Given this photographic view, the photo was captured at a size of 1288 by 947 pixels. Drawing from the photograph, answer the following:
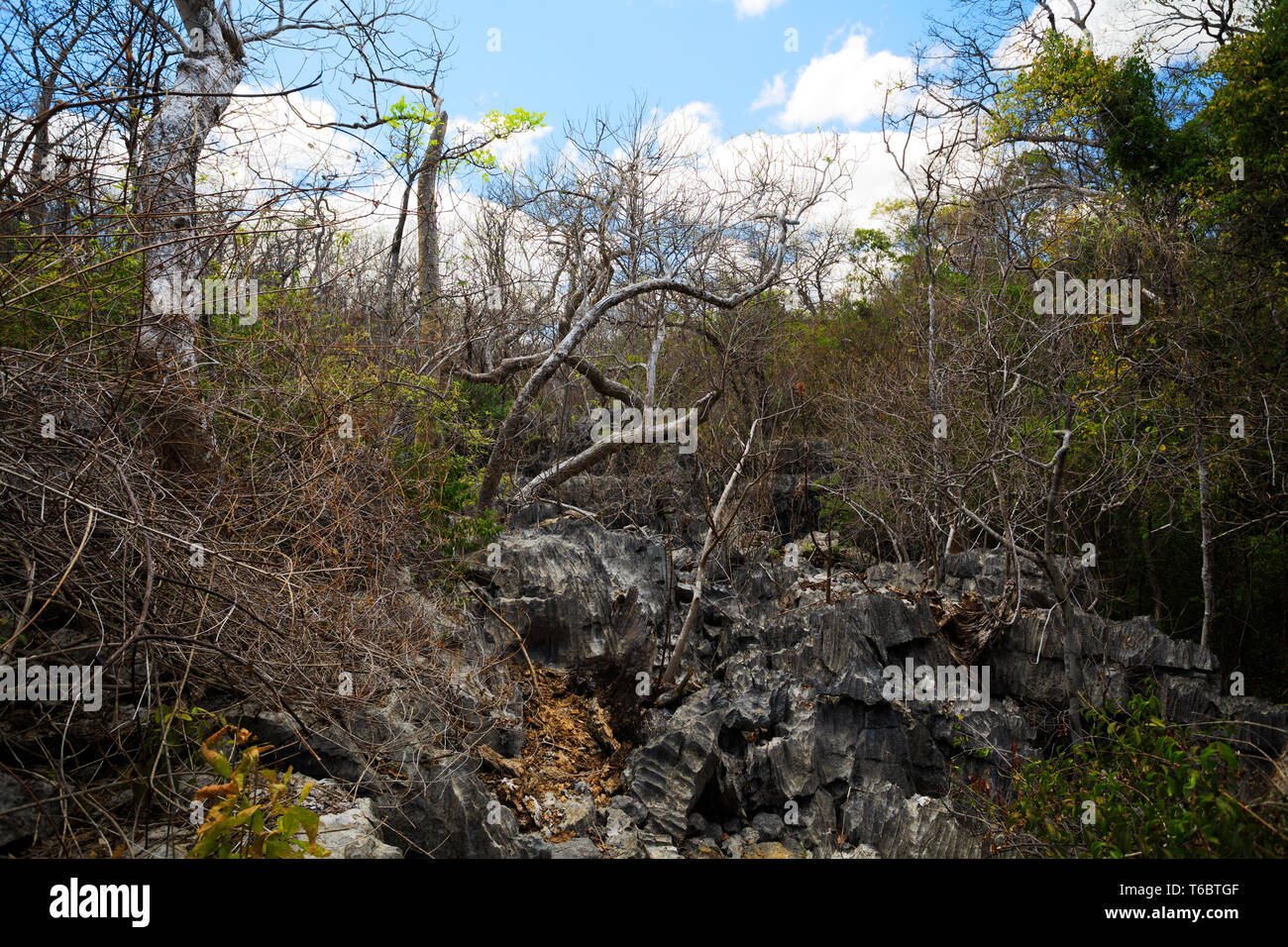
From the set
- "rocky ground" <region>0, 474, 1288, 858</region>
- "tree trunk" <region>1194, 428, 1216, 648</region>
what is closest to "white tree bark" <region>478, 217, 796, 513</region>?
"rocky ground" <region>0, 474, 1288, 858</region>

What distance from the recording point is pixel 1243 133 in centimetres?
886

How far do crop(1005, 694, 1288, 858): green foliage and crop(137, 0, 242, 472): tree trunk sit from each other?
3762 millimetres

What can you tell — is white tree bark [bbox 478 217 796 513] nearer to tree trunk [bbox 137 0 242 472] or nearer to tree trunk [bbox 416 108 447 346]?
tree trunk [bbox 416 108 447 346]

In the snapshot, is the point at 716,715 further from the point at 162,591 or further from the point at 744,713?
the point at 162,591

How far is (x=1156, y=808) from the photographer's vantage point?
2809mm

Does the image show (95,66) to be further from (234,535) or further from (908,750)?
(908,750)

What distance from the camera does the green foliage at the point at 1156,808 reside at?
2.23 meters

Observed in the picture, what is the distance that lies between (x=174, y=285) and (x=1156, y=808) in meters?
5.36

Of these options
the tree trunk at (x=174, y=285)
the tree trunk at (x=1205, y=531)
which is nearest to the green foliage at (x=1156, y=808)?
the tree trunk at (x=174, y=285)

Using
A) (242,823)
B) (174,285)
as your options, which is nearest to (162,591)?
(242,823)

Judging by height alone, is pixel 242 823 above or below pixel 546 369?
below

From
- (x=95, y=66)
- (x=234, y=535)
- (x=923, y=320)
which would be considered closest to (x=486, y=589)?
(x=234, y=535)

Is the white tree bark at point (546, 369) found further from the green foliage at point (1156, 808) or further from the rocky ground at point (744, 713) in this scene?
the green foliage at point (1156, 808)

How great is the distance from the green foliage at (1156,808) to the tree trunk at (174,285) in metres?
3.76
